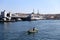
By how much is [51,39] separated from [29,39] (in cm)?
293

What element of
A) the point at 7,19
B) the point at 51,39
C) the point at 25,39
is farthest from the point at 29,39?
the point at 7,19

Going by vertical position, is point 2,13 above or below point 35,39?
above

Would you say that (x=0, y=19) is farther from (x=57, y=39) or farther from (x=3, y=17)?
(x=57, y=39)

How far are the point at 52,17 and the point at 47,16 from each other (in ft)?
15.9

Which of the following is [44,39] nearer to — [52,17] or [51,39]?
[51,39]

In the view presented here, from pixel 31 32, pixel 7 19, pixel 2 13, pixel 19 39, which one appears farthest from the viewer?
pixel 2 13

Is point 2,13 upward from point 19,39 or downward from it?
upward

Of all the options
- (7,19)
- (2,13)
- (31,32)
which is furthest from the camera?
(2,13)

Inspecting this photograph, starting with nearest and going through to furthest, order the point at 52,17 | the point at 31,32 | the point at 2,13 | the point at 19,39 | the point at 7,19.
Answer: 1. the point at 19,39
2. the point at 31,32
3. the point at 7,19
4. the point at 2,13
5. the point at 52,17

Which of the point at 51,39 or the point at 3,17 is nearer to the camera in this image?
the point at 51,39

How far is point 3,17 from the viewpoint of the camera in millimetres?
92250

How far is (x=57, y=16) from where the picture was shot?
145625 mm

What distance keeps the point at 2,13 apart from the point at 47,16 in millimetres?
59712

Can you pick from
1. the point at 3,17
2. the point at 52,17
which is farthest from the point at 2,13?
the point at 52,17
